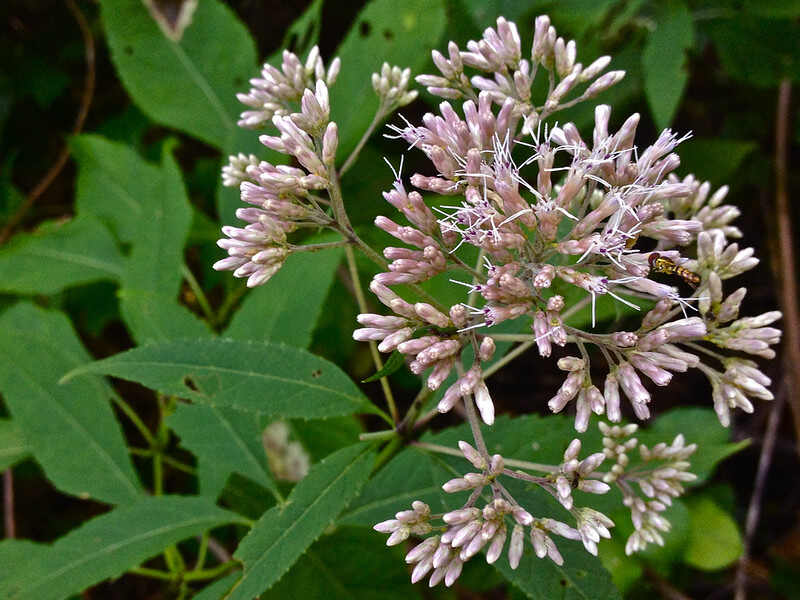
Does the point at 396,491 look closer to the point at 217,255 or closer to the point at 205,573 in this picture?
the point at 205,573

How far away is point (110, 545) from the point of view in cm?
211

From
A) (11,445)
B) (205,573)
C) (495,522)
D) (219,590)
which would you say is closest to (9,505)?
(11,445)

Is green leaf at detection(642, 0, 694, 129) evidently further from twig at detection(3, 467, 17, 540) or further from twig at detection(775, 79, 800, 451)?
twig at detection(3, 467, 17, 540)

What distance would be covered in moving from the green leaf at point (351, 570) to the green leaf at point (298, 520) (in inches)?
29.8

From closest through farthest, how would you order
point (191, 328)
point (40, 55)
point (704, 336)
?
point (704, 336) < point (191, 328) < point (40, 55)

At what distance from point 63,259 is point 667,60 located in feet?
9.02

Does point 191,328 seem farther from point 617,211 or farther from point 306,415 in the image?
point 617,211

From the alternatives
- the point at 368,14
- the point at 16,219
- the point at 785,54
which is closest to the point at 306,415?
the point at 368,14

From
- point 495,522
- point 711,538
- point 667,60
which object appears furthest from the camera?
point 711,538

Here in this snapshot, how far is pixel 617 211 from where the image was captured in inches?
65.4

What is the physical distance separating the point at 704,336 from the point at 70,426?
2133 mm

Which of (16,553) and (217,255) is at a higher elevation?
(217,255)

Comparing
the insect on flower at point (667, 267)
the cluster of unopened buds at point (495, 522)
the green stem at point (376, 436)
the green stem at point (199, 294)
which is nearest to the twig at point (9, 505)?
the green stem at point (199, 294)

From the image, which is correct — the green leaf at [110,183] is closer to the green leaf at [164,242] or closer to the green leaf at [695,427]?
the green leaf at [164,242]
